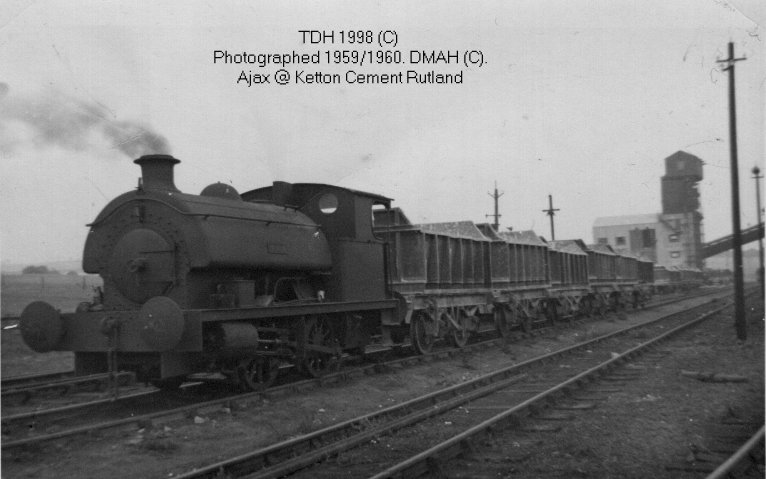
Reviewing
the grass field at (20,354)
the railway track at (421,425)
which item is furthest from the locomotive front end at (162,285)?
the railway track at (421,425)

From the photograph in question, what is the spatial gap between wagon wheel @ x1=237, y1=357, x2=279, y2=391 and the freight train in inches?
0.7

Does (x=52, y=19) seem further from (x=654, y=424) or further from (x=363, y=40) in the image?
Answer: (x=654, y=424)

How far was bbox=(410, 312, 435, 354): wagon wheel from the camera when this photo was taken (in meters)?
13.1

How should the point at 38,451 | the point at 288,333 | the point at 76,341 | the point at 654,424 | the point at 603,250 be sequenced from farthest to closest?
the point at 603,250 < the point at 288,333 < the point at 76,341 < the point at 654,424 < the point at 38,451

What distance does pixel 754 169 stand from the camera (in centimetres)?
1156

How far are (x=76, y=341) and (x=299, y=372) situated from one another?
3320 mm

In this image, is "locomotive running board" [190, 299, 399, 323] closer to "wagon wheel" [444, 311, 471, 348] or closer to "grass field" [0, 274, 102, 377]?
"grass field" [0, 274, 102, 377]

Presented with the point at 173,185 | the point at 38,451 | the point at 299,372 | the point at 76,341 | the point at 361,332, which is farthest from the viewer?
the point at 361,332

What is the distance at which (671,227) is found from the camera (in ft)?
161

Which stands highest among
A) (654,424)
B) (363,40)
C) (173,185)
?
(363,40)

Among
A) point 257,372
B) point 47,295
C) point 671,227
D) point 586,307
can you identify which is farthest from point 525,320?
point 671,227

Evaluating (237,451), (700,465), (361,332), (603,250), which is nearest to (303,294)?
(361,332)

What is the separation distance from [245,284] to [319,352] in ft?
7.64

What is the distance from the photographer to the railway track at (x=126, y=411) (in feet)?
22.1
